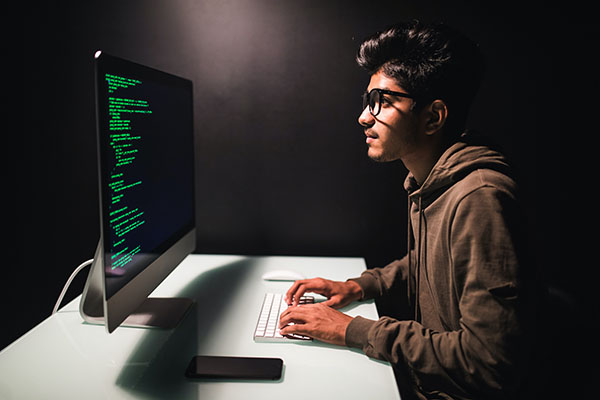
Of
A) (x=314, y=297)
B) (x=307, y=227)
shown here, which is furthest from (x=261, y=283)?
(x=307, y=227)

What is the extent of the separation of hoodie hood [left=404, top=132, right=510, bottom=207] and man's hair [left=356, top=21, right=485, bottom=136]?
11 centimetres

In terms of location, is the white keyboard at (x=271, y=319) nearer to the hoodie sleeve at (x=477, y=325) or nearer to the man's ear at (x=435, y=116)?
the hoodie sleeve at (x=477, y=325)

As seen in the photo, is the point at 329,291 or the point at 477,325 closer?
the point at 477,325

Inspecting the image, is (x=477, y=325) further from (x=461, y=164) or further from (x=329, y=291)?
(x=329, y=291)

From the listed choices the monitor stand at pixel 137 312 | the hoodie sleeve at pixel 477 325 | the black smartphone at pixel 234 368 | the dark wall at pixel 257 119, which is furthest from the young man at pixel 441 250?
the dark wall at pixel 257 119

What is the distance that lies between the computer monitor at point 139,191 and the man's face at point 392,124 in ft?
1.87

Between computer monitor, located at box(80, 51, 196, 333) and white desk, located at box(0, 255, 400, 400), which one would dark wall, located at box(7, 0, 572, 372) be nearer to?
computer monitor, located at box(80, 51, 196, 333)

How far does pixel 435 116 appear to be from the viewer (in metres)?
1.12

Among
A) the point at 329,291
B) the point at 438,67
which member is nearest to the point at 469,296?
the point at 329,291

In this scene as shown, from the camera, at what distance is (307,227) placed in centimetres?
181

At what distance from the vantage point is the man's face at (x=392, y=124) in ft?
3.73

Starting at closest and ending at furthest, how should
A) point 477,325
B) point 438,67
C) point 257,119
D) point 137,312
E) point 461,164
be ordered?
point 477,325 → point 461,164 → point 438,67 → point 137,312 → point 257,119

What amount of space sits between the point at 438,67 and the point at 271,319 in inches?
31.0

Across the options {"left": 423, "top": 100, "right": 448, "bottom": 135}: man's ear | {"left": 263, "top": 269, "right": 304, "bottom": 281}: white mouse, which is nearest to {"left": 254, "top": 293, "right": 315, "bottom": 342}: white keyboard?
{"left": 263, "top": 269, "right": 304, "bottom": 281}: white mouse
